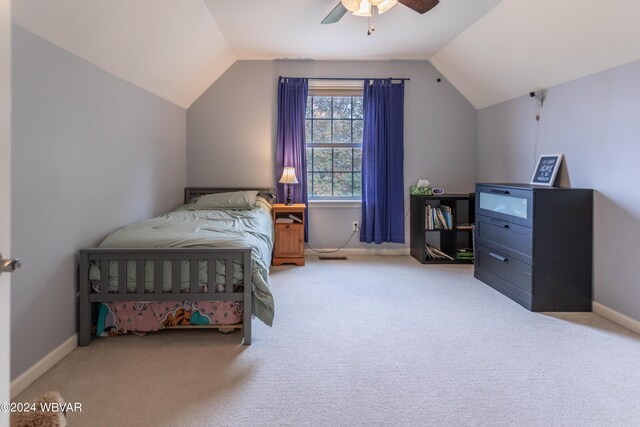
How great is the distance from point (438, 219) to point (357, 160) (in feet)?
4.27

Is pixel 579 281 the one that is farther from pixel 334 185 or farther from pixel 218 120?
pixel 218 120

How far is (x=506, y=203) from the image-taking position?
3141 millimetres

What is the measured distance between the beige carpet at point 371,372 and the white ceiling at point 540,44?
1.97 metres

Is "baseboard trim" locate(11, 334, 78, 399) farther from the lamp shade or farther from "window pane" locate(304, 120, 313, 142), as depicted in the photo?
"window pane" locate(304, 120, 313, 142)

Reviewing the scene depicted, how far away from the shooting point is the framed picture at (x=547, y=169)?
310cm

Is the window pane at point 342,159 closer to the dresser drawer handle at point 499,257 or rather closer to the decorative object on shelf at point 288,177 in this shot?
the decorative object on shelf at point 288,177

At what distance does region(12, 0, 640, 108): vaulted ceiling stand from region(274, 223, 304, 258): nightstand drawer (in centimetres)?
190

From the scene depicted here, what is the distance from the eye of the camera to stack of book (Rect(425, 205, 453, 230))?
168 inches

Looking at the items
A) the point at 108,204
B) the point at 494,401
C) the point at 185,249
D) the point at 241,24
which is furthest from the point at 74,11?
the point at 494,401

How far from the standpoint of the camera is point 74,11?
6.40ft

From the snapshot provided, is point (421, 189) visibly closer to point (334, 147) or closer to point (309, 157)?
point (334, 147)

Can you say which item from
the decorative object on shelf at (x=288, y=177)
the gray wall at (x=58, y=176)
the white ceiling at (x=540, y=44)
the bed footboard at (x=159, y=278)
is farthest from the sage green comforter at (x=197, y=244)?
the white ceiling at (x=540, y=44)

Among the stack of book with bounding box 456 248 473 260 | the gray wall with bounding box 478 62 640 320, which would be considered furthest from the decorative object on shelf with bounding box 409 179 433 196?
the gray wall with bounding box 478 62 640 320

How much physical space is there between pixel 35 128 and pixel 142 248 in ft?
2.81
